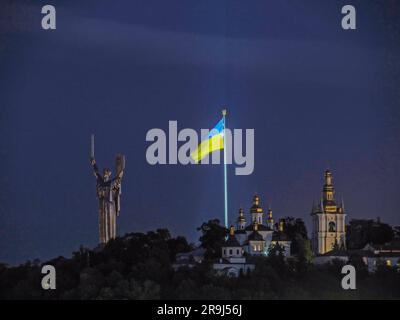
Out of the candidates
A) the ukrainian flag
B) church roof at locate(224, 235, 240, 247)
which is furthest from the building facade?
the ukrainian flag

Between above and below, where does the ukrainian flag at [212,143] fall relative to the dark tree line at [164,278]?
above

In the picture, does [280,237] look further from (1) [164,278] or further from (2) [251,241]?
(1) [164,278]

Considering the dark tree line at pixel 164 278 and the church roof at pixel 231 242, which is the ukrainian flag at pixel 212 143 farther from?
the church roof at pixel 231 242

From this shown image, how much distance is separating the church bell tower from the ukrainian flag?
7142 millimetres

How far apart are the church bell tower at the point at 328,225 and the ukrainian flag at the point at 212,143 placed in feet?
23.4

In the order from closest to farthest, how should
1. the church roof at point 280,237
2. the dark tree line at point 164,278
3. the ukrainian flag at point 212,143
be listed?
the ukrainian flag at point 212,143
the dark tree line at point 164,278
the church roof at point 280,237

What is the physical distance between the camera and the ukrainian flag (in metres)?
21.2

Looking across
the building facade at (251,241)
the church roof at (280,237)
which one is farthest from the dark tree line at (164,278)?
the church roof at (280,237)

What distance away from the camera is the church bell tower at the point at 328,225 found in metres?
29.3

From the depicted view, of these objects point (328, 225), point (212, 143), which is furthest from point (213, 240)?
point (212, 143)

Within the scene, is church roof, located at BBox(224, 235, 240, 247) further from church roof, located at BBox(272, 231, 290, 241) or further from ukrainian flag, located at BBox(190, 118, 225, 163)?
ukrainian flag, located at BBox(190, 118, 225, 163)

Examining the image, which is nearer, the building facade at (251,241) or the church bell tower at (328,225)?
the building facade at (251,241)
